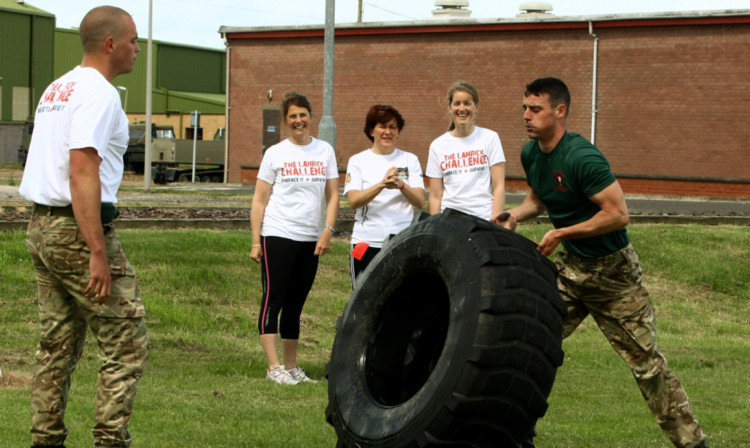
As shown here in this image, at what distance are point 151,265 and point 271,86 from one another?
95.8ft

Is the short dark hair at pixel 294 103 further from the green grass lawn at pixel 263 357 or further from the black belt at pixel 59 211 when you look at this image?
the black belt at pixel 59 211

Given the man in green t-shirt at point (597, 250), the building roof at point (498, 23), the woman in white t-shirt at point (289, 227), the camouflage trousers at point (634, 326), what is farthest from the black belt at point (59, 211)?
the building roof at point (498, 23)

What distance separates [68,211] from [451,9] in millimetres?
35774

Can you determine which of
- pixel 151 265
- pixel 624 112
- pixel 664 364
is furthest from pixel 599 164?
pixel 624 112

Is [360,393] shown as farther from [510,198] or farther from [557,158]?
[510,198]

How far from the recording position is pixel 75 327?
4.92 metres

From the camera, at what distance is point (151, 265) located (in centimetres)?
1156

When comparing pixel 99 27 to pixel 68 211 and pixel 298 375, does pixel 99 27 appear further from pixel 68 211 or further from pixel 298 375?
pixel 298 375

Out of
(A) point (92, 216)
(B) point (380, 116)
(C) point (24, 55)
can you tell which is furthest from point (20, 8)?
(A) point (92, 216)

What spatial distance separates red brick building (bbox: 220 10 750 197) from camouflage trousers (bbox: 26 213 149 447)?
98.2 ft

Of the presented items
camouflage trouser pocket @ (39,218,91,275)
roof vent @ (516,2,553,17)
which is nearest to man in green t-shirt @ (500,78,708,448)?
camouflage trouser pocket @ (39,218,91,275)

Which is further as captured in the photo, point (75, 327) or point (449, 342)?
point (75, 327)

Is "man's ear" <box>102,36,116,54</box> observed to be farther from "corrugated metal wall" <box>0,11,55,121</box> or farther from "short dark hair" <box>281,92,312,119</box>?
"corrugated metal wall" <box>0,11,55,121</box>

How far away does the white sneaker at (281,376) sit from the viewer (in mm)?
7535
